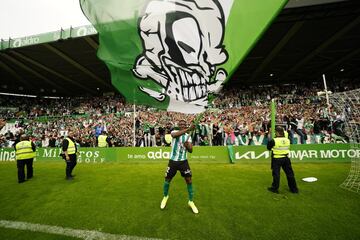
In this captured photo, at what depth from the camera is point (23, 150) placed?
30.7 ft

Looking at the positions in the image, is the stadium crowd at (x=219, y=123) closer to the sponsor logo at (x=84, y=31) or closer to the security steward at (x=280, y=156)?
the security steward at (x=280, y=156)

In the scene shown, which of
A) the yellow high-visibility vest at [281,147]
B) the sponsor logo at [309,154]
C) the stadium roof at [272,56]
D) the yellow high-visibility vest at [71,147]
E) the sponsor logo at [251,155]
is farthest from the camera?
the stadium roof at [272,56]

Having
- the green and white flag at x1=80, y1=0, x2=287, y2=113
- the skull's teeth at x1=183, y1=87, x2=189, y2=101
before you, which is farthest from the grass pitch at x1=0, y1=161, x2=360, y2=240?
the skull's teeth at x1=183, y1=87, x2=189, y2=101

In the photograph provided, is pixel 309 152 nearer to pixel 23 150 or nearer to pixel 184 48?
pixel 184 48

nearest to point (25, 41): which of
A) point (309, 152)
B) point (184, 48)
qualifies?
point (184, 48)

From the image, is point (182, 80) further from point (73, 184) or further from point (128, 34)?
point (73, 184)

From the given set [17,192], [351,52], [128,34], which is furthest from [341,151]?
[351,52]

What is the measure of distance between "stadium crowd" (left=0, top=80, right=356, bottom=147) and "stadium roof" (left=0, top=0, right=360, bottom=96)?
11.8ft

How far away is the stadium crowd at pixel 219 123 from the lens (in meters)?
16.7

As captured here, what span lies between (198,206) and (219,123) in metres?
13.0

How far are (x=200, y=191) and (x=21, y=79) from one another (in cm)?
3722

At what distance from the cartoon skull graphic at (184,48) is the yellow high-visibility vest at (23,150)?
7709 mm

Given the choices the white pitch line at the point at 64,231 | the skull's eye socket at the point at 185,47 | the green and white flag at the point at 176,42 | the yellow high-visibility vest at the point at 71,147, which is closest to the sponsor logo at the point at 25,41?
the yellow high-visibility vest at the point at 71,147

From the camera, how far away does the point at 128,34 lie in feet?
15.5
